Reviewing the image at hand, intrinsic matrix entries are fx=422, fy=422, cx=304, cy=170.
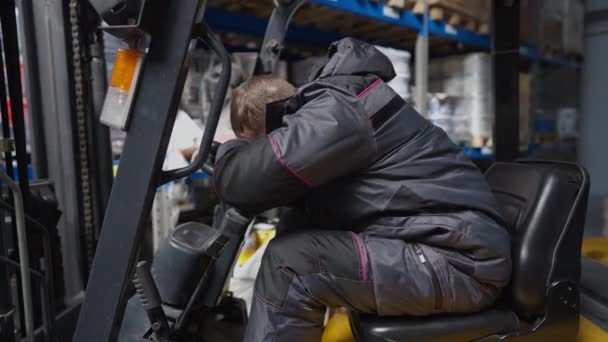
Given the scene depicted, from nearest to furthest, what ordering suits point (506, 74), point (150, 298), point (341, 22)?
1. point (150, 298)
2. point (506, 74)
3. point (341, 22)

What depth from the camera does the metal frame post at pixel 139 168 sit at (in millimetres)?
981

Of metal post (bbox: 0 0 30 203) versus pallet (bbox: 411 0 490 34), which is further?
pallet (bbox: 411 0 490 34)

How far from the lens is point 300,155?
1.07m

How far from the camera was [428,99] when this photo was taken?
3236 millimetres

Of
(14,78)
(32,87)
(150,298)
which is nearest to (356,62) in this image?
(150,298)

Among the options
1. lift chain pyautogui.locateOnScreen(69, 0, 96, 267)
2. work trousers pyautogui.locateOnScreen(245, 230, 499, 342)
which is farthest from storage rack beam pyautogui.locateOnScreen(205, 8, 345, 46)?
work trousers pyautogui.locateOnScreen(245, 230, 499, 342)

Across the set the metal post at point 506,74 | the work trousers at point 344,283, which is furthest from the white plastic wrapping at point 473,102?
the work trousers at point 344,283

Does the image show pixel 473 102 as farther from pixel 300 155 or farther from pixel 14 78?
pixel 14 78

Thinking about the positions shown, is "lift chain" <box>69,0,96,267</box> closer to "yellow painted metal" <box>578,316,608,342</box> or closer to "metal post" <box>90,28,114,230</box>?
"metal post" <box>90,28,114,230</box>

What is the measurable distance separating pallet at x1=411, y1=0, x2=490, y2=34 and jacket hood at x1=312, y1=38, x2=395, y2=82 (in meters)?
1.95

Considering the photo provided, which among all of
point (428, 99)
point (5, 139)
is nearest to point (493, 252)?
point (5, 139)

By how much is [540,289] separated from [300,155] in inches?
29.7

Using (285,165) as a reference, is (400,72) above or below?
above

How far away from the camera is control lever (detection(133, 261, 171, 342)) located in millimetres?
1193
